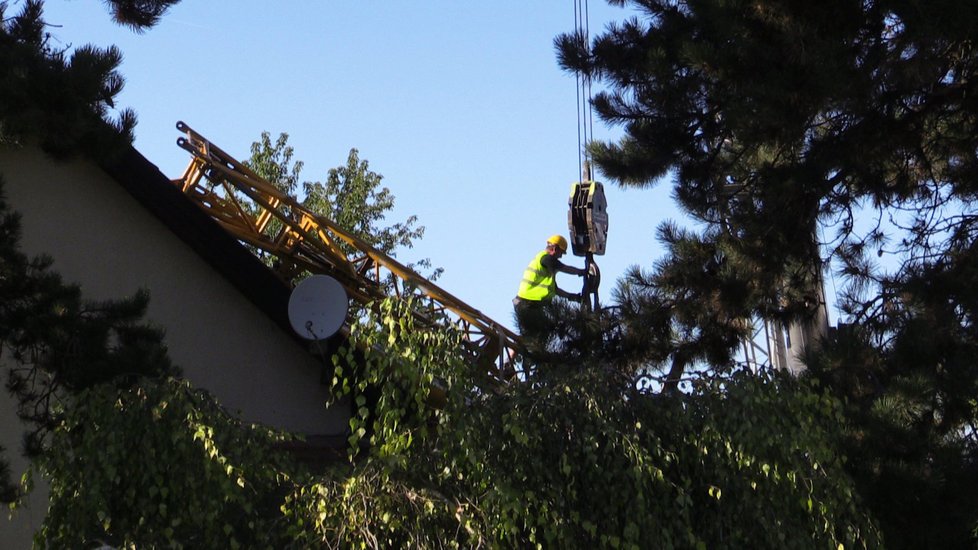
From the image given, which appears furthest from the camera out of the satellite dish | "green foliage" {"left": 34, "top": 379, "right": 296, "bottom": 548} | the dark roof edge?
the dark roof edge

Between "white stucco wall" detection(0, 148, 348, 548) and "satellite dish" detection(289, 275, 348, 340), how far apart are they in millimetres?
912

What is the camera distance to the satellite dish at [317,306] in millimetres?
9578

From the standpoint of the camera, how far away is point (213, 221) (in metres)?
10.5

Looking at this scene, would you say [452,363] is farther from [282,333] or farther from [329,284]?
[282,333]

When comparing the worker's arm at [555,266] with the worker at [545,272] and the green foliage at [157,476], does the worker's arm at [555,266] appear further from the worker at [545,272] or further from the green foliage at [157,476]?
the green foliage at [157,476]

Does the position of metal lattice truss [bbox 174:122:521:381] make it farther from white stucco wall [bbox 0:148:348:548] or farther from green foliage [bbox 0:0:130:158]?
green foliage [bbox 0:0:130:158]

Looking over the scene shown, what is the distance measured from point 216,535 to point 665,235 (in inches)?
179

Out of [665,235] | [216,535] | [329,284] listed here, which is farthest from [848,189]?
[216,535]

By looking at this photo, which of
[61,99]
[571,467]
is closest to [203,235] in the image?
[61,99]

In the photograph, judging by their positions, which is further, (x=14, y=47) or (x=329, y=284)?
(x=329, y=284)

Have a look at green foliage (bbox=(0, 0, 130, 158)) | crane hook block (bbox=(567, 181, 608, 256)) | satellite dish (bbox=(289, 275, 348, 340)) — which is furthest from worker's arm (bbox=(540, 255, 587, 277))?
green foliage (bbox=(0, 0, 130, 158))

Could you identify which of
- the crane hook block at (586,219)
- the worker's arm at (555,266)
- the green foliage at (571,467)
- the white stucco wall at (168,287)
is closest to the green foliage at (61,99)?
the white stucco wall at (168,287)

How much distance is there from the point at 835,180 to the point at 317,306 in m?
3.81

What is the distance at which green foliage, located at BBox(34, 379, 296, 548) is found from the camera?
591 cm
